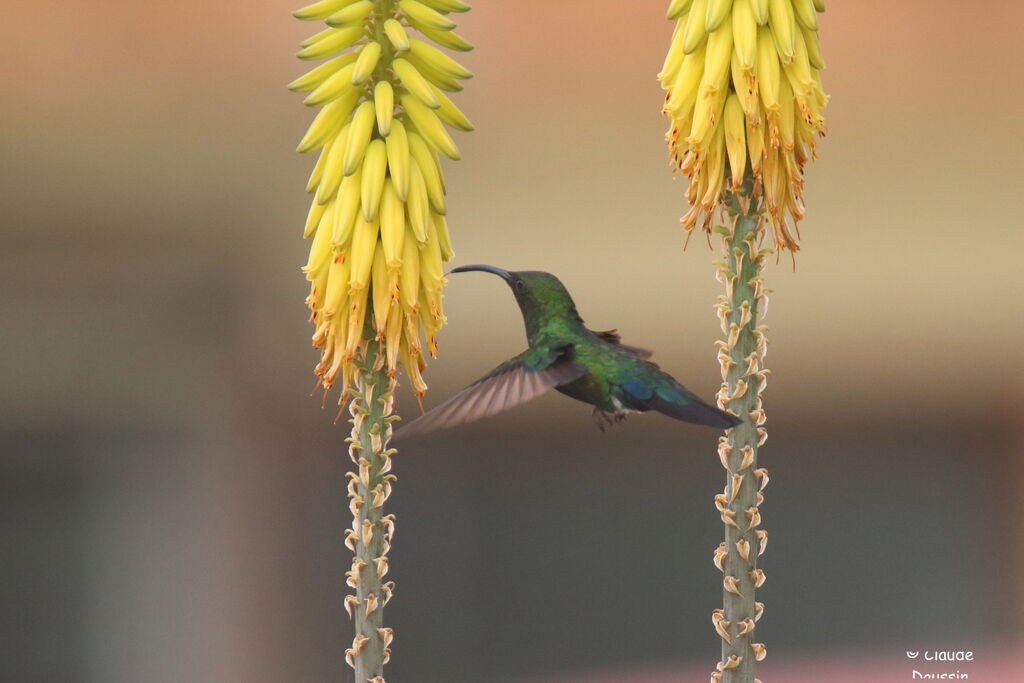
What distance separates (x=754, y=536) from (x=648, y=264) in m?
7.36

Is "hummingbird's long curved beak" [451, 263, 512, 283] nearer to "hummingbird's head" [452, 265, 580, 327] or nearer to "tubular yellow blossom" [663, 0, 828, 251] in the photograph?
"hummingbird's head" [452, 265, 580, 327]

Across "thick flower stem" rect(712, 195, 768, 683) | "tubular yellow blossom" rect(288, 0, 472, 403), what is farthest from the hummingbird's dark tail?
"tubular yellow blossom" rect(288, 0, 472, 403)

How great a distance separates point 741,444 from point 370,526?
689 millimetres

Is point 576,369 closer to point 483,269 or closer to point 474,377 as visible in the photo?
point 483,269

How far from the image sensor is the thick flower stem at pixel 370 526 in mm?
2420

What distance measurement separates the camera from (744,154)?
2.64m

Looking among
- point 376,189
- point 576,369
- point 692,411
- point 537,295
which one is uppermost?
point 376,189

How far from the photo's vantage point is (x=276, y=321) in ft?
32.6

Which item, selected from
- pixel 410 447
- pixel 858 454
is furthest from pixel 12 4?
pixel 858 454

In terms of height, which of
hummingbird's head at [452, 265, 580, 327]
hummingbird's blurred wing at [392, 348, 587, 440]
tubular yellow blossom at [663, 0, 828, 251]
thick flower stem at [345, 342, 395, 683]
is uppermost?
tubular yellow blossom at [663, 0, 828, 251]

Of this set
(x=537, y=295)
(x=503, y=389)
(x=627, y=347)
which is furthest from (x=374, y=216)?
(x=627, y=347)

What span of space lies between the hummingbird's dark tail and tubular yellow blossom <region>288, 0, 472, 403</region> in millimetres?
761

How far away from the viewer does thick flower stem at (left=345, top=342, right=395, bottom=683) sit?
2.42m

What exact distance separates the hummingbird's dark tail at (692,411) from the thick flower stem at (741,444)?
389 millimetres
